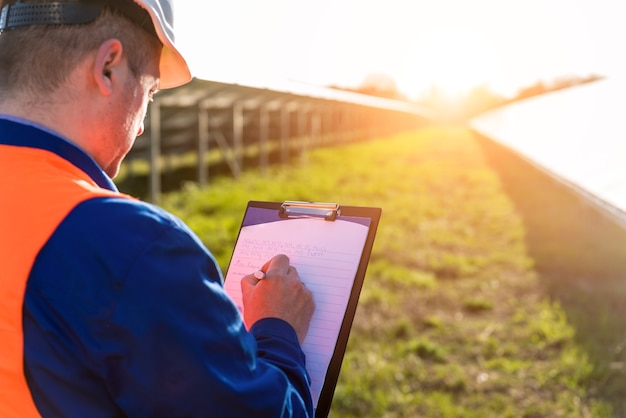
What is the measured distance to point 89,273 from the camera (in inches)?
40.4

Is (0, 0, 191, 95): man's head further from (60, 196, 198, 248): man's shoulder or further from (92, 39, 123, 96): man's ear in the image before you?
(60, 196, 198, 248): man's shoulder

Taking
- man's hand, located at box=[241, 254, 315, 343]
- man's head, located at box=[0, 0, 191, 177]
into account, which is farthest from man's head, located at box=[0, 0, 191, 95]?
man's hand, located at box=[241, 254, 315, 343]

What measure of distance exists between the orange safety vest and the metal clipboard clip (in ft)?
2.10

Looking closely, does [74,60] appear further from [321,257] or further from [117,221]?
[321,257]

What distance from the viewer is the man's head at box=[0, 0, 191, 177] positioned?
1151mm

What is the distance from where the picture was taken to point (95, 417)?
108 cm

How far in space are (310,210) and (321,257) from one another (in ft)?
0.51

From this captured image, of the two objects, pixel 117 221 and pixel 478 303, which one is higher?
pixel 117 221

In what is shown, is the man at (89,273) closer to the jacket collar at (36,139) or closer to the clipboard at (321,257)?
the jacket collar at (36,139)

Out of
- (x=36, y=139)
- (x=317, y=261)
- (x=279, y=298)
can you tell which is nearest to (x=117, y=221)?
(x=36, y=139)

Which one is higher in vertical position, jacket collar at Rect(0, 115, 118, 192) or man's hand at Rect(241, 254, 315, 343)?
jacket collar at Rect(0, 115, 118, 192)

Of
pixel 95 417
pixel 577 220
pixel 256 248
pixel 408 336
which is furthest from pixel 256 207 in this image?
pixel 577 220

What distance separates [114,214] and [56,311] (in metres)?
0.16

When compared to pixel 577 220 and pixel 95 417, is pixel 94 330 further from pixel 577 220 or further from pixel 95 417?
pixel 577 220
